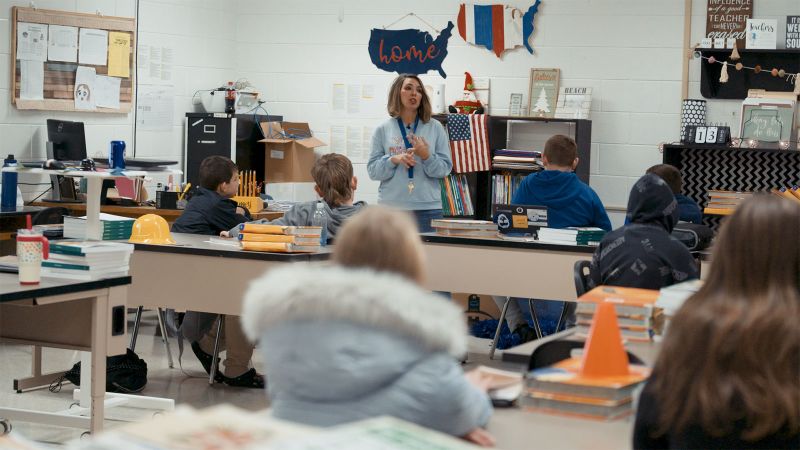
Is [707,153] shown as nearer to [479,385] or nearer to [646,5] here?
[646,5]

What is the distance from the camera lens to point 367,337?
2055mm

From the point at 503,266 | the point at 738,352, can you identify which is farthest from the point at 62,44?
the point at 738,352

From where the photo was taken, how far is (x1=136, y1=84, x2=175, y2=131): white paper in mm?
8102

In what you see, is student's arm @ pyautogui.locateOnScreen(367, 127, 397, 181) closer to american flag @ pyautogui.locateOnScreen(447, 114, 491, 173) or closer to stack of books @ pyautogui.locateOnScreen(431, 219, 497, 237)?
stack of books @ pyautogui.locateOnScreen(431, 219, 497, 237)

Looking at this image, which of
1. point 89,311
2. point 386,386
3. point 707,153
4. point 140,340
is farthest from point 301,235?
point 707,153

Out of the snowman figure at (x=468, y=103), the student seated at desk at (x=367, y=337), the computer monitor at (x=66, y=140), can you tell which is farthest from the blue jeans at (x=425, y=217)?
the student seated at desk at (x=367, y=337)

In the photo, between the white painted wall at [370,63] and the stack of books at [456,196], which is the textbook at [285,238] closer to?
the white painted wall at [370,63]

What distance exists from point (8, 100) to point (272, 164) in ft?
7.45

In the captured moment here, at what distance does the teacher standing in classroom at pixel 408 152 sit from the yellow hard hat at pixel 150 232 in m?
1.38

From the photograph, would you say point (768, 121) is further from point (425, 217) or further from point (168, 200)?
point (168, 200)

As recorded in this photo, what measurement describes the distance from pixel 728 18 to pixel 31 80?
182 inches

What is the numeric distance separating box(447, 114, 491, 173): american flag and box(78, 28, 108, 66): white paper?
2454 millimetres

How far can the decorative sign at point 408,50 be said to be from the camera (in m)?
8.38

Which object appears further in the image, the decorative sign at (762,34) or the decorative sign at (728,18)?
the decorative sign at (728,18)
